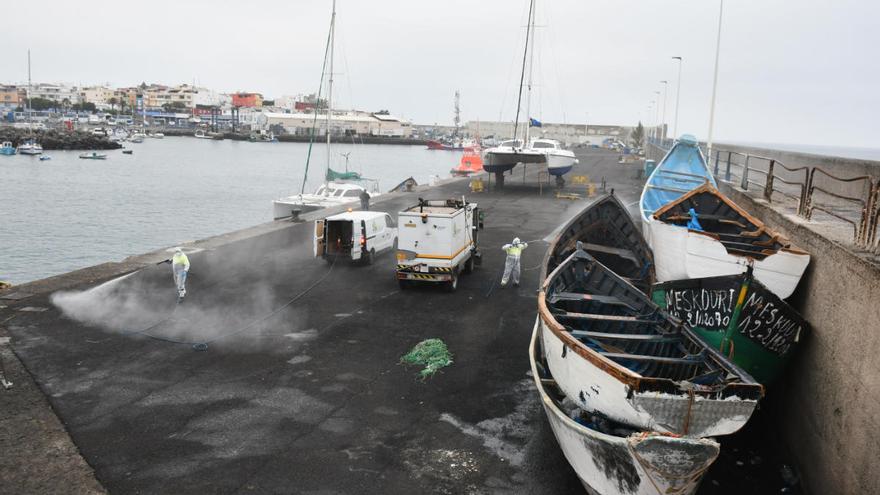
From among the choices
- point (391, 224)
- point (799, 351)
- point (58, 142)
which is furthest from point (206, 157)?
point (799, 351)

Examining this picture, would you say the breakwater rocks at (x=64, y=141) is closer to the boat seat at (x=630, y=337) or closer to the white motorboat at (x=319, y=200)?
the white motorboat at (x=319, y=200)

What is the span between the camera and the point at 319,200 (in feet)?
118

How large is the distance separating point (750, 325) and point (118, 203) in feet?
188

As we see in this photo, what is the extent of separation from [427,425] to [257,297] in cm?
851

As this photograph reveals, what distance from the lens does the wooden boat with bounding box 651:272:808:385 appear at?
30.8ft

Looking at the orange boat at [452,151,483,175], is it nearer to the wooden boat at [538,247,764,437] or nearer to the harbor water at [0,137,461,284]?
the harbor water at [0,137,461,284]

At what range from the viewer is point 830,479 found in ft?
26.2

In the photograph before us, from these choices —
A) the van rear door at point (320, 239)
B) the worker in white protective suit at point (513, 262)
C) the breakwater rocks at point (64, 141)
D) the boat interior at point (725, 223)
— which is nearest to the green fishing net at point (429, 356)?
the worker in white protective suit at point (513, 262)

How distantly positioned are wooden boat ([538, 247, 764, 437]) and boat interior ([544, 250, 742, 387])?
15mm

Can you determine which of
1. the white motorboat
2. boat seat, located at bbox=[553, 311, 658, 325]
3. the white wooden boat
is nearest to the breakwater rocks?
the white motorboat

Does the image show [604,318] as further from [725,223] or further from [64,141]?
[64,141]

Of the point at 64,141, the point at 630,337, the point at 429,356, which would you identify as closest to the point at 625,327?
the point at 630,337

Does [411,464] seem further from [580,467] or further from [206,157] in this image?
[206,157]

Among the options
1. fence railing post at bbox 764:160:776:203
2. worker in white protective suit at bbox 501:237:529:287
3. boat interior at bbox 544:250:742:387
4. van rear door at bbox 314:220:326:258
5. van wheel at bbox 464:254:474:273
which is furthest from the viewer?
van rear door at bbox 314:220:326:258
